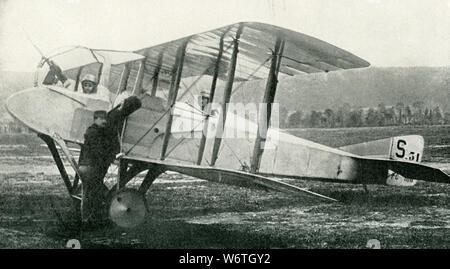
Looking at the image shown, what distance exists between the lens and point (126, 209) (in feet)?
15.9

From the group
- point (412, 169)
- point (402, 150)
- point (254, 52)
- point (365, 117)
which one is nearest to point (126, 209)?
point (254, 52)

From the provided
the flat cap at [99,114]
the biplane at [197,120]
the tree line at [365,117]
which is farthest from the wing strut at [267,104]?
the tree line at [365,117]

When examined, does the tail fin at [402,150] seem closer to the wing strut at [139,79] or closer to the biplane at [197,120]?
the biplane at [197,120]

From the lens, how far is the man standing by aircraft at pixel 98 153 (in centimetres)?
498

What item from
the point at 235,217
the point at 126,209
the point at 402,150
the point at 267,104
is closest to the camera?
the point at 126,209

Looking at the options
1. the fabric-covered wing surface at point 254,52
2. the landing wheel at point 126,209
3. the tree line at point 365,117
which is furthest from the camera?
the tree line at point 365,117

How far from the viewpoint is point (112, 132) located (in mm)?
5121

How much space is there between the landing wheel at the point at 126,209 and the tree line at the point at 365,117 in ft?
19.9

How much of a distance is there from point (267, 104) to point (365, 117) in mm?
8281

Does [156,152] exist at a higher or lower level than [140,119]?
lower

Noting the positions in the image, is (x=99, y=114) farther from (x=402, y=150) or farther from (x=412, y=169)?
(x=402, y=150)

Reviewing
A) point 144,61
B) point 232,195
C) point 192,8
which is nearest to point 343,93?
point 232,195
